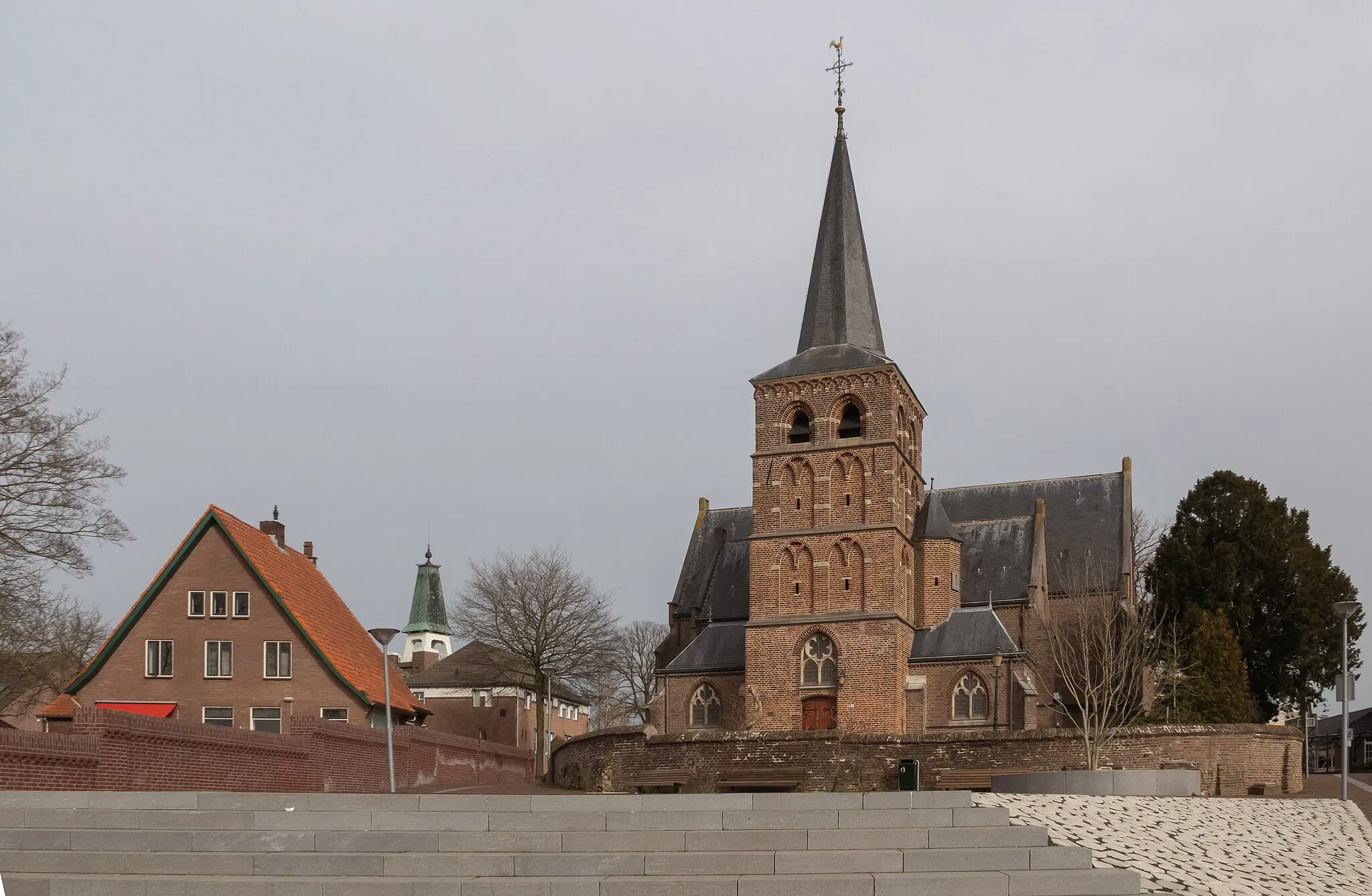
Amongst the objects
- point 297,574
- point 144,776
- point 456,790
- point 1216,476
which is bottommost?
point 456,790

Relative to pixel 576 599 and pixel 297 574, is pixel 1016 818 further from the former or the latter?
pixel 576 599

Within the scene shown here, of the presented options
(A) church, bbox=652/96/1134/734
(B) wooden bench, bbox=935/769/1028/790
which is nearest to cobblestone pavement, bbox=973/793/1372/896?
(B) wooden bench, bbox=935/769/1028/790

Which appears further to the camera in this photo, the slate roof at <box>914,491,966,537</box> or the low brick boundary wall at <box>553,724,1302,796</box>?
the slate roof at <box>914,491,966,537</box>

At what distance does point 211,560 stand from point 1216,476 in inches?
1340

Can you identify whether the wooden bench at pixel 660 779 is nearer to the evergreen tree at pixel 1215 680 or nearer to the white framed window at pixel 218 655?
the white framed window at pixel 218 655

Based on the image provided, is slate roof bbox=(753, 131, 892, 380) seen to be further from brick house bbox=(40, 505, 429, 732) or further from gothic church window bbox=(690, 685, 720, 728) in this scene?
brick house bbox=(40, 505, 429, 732)

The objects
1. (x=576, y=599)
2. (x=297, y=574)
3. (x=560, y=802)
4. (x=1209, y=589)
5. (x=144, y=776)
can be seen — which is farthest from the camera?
(x=576, y=599)

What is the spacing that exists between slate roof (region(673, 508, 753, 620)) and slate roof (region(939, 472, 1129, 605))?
8.29 metres

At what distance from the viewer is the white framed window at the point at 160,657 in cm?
3812

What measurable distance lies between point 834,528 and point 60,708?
24217 millimetres

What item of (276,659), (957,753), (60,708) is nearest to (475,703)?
(276,659)

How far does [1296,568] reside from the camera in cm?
4481

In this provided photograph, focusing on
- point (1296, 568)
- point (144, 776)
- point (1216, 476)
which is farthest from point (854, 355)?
point (144, 776)

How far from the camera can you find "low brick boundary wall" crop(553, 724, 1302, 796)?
30359 millimetres
